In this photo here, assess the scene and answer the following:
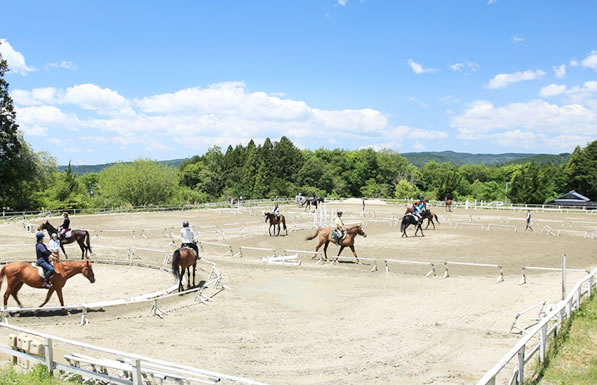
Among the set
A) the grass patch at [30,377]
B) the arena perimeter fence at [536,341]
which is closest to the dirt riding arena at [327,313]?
the arena perimeter fence at [536,341]

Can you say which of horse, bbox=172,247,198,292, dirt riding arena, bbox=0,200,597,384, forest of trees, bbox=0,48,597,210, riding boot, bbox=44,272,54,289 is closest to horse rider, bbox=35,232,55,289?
riding boot, bbox=44,272,54,289

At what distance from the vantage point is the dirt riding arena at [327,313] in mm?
8766

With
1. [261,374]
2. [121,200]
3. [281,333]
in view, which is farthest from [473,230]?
[121,200]

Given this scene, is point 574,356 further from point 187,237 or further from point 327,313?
point 187,237

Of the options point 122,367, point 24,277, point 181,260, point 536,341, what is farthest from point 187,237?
point 536,341

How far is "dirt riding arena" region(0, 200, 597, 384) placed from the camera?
8.77 m

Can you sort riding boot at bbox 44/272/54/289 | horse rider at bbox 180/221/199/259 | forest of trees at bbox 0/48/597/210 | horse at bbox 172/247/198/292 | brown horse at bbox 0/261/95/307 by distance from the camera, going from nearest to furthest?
brown horse at bbox 0/261/95/307
riding boot at bbox 44/272/54/289
horse at bbox 172/247/198/292
horse rider at bbox 180/221/199/259
forest of trees at bbox 0/48/597/210

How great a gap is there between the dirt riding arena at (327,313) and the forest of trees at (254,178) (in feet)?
94.2

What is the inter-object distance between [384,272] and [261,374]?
11022 mm

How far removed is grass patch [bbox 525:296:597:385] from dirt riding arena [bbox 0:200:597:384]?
0.99 metres

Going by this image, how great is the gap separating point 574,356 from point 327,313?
5.88 meters

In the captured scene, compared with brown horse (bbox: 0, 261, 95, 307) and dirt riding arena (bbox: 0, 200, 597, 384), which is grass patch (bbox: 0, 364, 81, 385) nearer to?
dirt riding arena (bbox: 0, 200, 597, 384)

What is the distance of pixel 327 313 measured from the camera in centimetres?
1233

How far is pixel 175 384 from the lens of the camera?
762cm
